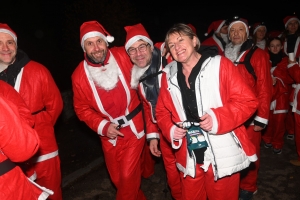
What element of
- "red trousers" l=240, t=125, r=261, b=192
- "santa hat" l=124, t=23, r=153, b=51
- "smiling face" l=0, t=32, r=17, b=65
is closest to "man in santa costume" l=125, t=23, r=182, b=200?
"santa hat" l=124, t=23, r=153, b=51

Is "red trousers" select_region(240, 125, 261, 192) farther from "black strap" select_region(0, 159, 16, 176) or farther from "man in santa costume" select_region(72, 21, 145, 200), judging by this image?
"black strap" select_region(0, 159, 16, 176)

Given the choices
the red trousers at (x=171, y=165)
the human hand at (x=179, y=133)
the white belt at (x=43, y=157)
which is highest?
the human hand at (x=179, y=133)

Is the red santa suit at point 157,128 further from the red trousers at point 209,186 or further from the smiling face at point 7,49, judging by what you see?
the smiling face at point 7,49

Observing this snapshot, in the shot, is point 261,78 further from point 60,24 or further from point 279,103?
point 60,24

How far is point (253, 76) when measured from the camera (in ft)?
11.2

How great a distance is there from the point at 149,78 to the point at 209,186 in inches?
55.1

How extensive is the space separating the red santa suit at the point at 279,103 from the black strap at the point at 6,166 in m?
4.44

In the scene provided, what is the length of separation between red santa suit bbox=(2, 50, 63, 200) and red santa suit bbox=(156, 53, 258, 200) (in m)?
1.51

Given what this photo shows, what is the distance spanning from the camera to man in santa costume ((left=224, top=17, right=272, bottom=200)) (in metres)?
3.36

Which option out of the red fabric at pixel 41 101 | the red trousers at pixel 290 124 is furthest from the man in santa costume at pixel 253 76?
A: the red trousers at pixel 290 124

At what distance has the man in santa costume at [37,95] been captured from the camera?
329cm

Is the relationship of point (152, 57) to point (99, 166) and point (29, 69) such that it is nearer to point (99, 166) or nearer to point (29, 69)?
point (29, 69)

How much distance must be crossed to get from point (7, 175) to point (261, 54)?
294 centimetres

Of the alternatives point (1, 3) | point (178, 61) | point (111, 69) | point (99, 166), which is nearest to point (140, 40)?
point (111, 69)
